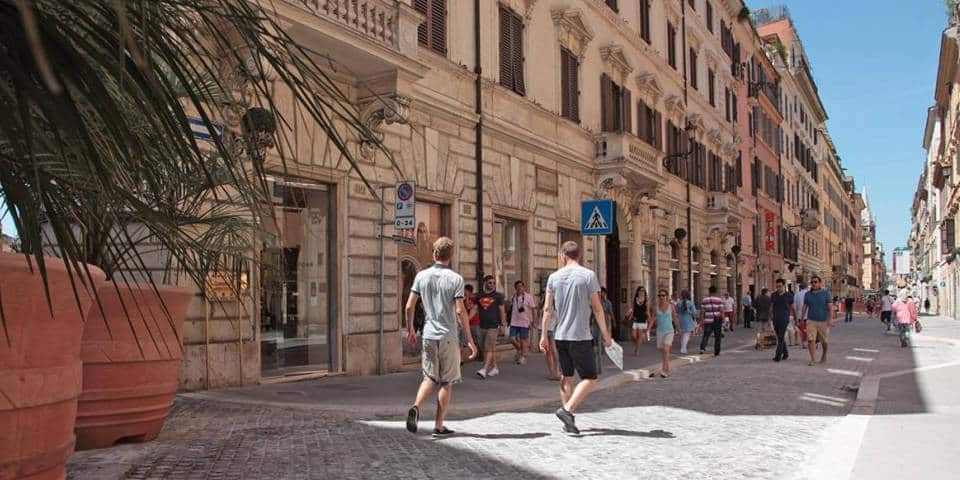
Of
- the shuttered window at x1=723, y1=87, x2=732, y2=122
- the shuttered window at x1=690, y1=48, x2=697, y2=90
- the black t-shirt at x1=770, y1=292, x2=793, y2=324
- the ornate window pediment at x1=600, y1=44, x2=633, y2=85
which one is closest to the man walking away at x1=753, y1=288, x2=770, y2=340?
the black t-shirt at x1=770, y1=292, x2=793, y2=324

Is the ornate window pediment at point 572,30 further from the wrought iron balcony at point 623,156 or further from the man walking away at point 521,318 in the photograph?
the man walking away at point 521,318

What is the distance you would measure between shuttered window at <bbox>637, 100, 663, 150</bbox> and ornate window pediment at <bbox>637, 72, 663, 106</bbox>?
0.86 ft

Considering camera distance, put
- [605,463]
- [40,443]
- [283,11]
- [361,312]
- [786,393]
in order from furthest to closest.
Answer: [361,312] < [786,393] < [283,11] < [605,463] < [40,443]

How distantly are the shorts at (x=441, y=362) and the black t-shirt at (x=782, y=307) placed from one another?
11.0 m

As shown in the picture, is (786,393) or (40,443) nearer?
(40,443)

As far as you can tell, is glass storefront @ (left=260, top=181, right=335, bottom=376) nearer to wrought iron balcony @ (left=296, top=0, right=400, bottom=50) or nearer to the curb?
the curb

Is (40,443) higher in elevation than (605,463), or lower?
higher

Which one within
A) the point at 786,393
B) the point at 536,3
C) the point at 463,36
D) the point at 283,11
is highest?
the point at 536,3

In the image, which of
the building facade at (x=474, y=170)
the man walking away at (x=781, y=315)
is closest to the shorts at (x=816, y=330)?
the man walking away at (x=781, y=315)

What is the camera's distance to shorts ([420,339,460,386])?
7172 mm

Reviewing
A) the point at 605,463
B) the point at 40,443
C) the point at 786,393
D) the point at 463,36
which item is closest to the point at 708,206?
the point at 463,36

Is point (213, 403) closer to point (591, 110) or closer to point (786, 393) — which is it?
point (786, 393)

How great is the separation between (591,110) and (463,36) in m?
6.40

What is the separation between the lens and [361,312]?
12844 millimetres
